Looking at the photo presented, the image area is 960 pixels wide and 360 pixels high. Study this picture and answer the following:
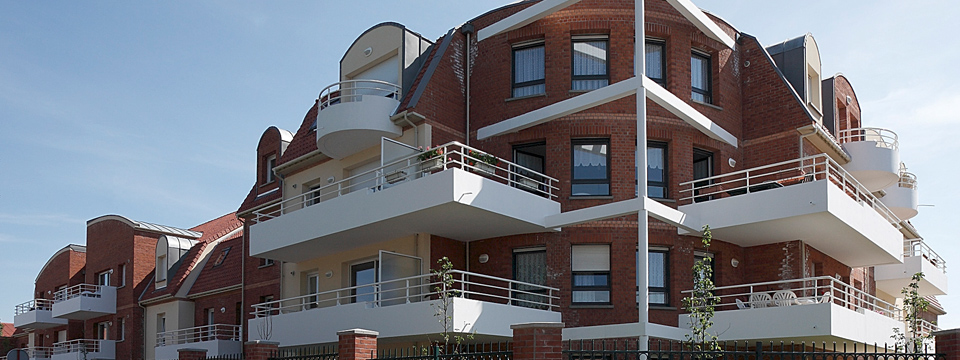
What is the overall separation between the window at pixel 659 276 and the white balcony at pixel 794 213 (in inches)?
45.3

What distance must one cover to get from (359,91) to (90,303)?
19157 millimetres

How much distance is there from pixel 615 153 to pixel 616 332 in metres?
4.31

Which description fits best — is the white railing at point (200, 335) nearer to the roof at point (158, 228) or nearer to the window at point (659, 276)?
the roof at point (158, 228)

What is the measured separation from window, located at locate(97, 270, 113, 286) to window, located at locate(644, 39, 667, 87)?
26.5 metres

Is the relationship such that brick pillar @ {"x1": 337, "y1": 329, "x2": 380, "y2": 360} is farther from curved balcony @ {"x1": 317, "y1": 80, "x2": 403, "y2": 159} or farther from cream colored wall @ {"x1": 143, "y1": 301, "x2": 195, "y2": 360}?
cream colored wall @ {"x1": 143, "y1": 301, "x2": 195, "y2": 360}

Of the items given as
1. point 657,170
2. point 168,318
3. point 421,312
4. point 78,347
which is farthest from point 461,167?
point 78,347

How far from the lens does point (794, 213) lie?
19141 millimetres

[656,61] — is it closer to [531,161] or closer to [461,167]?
[531,161]

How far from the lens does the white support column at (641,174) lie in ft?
62.4

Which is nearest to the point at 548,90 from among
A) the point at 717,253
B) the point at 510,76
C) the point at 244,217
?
Answer: the point at 510,76

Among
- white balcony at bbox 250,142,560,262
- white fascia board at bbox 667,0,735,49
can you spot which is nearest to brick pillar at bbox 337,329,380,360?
white balcony at bbox 250,142,560,262

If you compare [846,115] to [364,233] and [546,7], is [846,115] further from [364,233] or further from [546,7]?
[364,233]

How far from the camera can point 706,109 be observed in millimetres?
22547

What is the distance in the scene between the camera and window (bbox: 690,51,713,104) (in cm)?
2284
